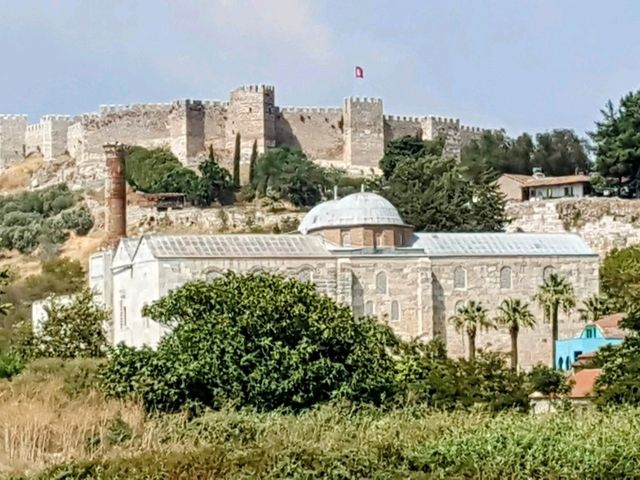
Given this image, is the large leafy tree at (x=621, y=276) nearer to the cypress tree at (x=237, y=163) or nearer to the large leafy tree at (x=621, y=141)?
the large leafy tree at (x=621, y=141)

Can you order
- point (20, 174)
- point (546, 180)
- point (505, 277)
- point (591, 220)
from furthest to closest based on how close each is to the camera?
point (20, 174) < point (546, 180) < point (591, 220) < point (505, 277)

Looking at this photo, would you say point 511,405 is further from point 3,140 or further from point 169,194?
point 3,140

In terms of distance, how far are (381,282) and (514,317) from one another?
3.57 meters

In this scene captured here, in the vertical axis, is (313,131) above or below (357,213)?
above

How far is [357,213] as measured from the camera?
4272 centimetres

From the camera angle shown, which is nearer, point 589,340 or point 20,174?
point 589,340

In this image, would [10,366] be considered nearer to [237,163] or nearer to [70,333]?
[70,333]

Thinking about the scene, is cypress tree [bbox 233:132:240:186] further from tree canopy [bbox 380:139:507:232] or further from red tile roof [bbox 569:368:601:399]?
red tile roof [bbox 569:368:601:399]

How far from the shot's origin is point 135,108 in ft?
233

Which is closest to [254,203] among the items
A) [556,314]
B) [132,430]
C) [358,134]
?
[358,134]

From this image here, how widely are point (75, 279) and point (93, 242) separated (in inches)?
279

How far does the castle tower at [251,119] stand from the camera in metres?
68.6

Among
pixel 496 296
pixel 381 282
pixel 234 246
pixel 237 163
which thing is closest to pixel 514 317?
pixel 496 296

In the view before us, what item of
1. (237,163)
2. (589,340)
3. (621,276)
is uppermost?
(237,163)
